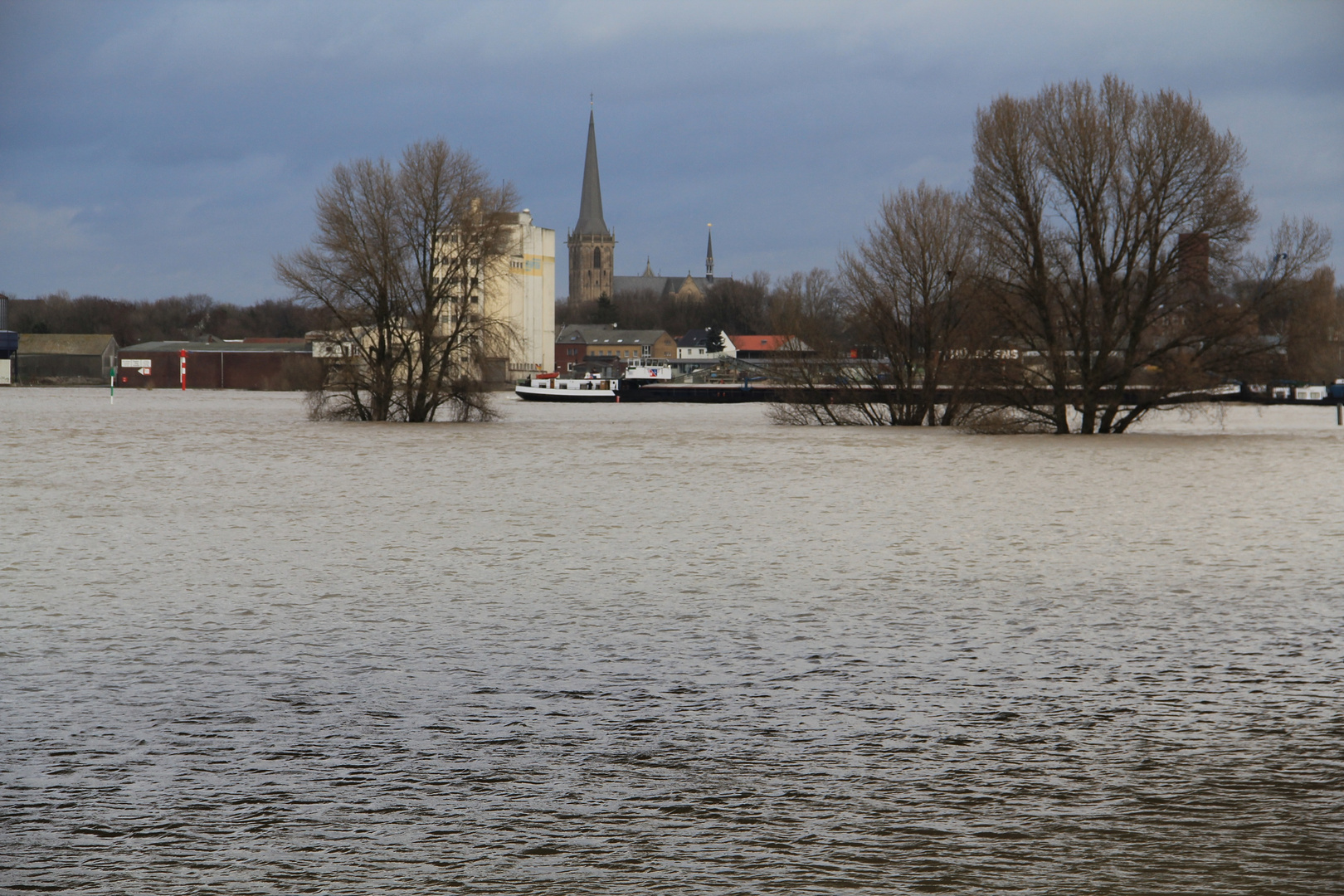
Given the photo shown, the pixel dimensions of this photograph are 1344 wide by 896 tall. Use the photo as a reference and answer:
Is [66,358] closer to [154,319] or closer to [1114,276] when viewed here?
[154,319]

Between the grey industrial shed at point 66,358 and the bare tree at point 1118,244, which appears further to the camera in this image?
the grey industrial shed at point 66,358

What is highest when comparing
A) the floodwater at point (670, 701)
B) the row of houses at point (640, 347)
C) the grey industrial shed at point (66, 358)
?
the row of houses at point (640, 347)

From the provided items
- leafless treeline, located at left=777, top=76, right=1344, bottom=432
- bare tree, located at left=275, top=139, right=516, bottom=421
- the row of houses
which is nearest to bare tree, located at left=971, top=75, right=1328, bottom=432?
leafless treeline, located at left=777, top=76, right=1344, bottom=432

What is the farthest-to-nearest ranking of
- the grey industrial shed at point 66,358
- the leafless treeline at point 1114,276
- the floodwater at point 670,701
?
the grey industrial shed at point 66,358
the leafless treeline at point 1114,276
the floodwater at point 670,701

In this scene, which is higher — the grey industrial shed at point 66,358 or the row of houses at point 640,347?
the row of houses at point 640,347

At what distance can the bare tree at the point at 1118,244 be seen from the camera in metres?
42.8

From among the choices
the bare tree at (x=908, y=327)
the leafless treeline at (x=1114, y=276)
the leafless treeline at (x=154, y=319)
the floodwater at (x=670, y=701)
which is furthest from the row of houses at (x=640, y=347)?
the floodwater at (x=670, y=701)

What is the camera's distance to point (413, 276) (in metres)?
51.8

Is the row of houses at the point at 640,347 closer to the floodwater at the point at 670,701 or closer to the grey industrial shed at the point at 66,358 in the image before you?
the grey industrial shed at the point at 66,358

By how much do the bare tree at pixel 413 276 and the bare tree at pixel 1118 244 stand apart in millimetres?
17402

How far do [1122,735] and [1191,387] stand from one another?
3863 cm

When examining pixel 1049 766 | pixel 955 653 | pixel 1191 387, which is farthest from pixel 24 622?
pixel 1191 387

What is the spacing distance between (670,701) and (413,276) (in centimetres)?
4534

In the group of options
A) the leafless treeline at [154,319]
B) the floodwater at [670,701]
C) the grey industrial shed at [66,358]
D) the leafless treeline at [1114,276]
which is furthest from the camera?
the leafless treeline at [154,319]
